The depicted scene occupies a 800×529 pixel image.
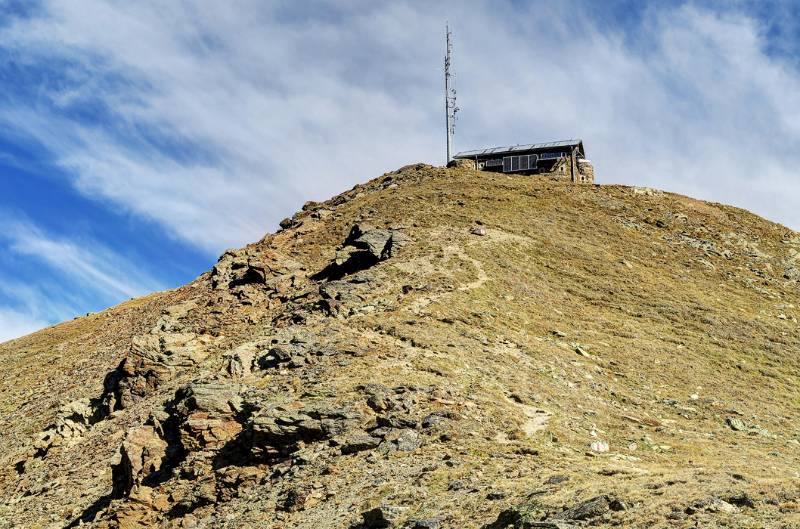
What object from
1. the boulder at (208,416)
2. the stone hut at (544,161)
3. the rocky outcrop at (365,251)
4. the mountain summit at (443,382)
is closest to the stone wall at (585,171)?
the stone hut at (544,161)

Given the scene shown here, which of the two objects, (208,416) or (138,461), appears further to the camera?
(208,416)

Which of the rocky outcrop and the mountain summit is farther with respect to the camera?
the rocky outcrop

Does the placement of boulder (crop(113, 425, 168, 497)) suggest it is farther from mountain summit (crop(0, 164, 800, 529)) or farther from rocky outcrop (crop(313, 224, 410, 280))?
rocky outcrop (crop(313, 224, 410, 280))

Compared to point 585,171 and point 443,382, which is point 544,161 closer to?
point 585,171

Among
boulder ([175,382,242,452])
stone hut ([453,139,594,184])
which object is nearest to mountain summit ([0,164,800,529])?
boulder ([175,382,242,452])

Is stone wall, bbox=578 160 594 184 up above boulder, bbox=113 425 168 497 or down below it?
above

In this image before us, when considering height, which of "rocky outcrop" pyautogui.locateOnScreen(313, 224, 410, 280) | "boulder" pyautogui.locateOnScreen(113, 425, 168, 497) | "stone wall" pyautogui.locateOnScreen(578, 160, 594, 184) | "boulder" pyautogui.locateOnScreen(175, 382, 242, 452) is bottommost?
"boulder" pyautogui.locateOnScreen(113, 425, 168, 497)

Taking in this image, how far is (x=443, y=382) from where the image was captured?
21312 millimetres

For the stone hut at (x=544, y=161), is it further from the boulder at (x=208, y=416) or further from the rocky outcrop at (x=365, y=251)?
the boulder at (x=208, y=416)

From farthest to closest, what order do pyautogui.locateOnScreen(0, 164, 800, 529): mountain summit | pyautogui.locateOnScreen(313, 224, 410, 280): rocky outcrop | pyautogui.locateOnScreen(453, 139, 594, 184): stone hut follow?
1. pyautogui.locateOnScreen(453, 139, 594, 184): stone hut
2. pyautogui.locateOnScreen(313, 224, 410, 280): rocky outcrop
3. pyautogui.locateOnScreen(0, 164, 800, 529): mountain summit

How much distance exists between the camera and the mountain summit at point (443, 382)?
1553 cm

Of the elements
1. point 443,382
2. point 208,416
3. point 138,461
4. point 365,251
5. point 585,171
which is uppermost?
point 585,171

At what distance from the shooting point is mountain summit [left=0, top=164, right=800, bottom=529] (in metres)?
15.5

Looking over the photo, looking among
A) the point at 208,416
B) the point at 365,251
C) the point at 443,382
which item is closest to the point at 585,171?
the point at 365,251
